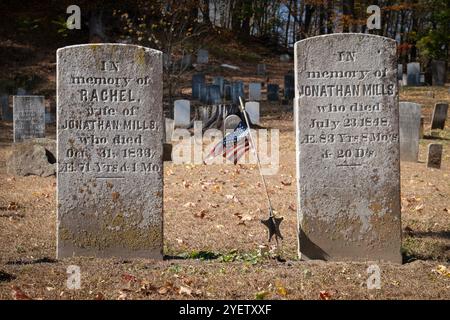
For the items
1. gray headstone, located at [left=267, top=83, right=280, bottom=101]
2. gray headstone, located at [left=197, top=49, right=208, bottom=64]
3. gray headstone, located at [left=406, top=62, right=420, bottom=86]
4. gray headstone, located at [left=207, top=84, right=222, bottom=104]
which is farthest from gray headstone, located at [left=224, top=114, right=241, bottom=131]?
gray headstone, located at [left=406, top=62, right=420, bottom=86]

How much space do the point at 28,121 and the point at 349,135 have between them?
35.1 ft

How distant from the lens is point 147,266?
6.38 meters

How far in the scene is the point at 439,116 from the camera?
59.8 ft

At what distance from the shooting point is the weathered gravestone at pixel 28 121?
15.8 m

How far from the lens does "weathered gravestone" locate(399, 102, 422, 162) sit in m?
13.5

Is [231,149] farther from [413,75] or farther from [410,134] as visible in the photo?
[413,75]

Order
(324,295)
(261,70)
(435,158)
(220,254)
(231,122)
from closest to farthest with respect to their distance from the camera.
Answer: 1. (324,295)
2. (220,254)
3. (435,158)
4. (231,122)
5. (261,70)

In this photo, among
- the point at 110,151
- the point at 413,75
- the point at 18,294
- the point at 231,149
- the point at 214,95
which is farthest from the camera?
the point at 413,75

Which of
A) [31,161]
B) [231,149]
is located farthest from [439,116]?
[31,161]

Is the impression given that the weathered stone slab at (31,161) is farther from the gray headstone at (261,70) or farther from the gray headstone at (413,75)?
the gray headstone at (413,75)

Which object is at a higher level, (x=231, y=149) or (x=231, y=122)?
(x=231, y=122)

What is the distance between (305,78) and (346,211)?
1.31 metres
